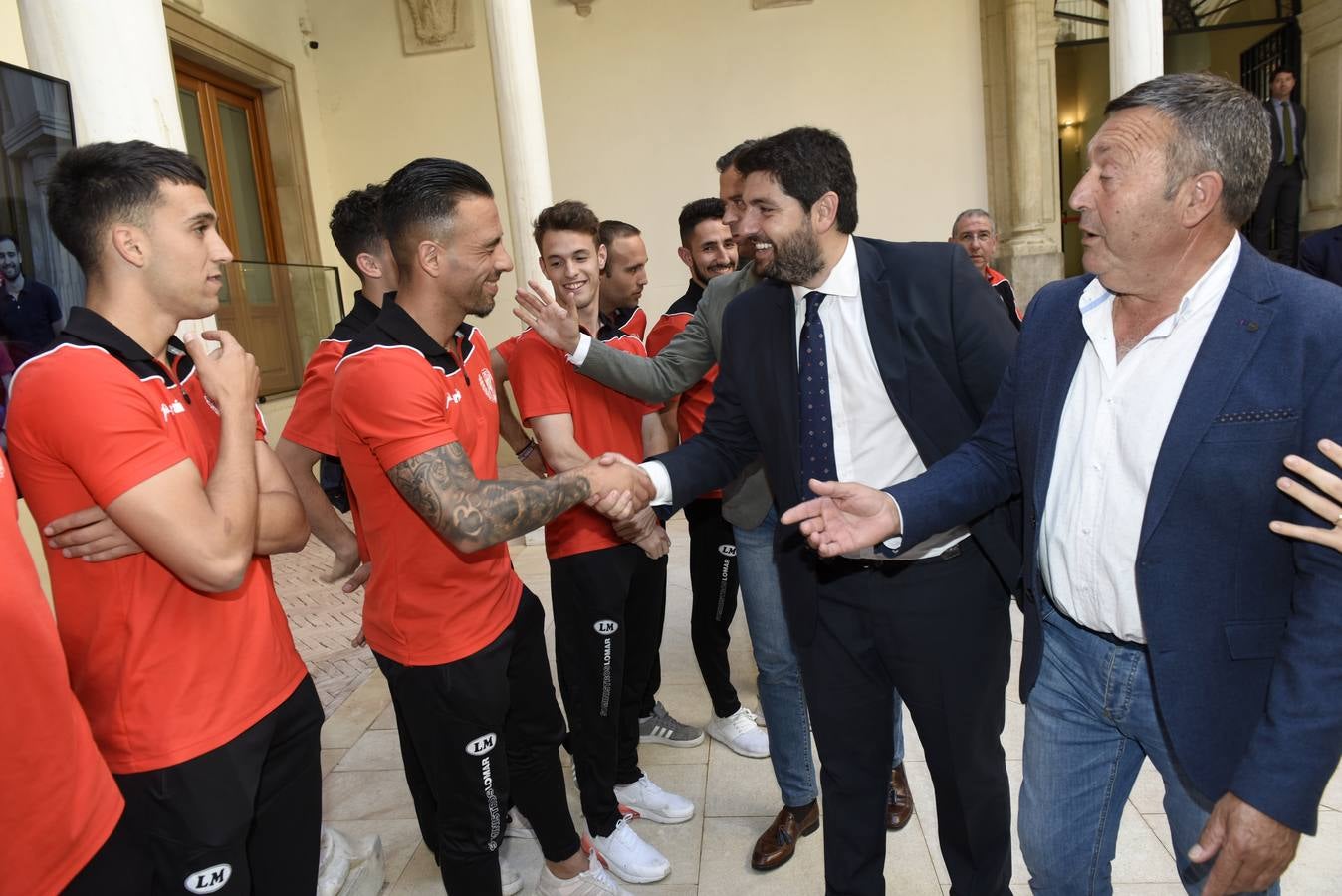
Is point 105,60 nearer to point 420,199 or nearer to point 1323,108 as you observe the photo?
point 420,199

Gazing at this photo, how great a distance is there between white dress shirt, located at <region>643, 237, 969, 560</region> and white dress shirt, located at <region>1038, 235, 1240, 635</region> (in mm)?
417

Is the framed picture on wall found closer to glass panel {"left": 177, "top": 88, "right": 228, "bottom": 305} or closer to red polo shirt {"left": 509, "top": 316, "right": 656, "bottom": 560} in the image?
red polo shirt {"left": 509, "top": 316, "right": 656, "bottom": 560}

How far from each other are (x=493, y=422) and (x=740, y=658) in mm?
2523

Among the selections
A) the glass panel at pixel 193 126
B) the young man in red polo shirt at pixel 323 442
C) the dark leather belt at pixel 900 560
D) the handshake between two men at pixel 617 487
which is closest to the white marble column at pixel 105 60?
the young man in red polo shirt at pixel 323 442

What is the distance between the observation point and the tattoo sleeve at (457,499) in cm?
184

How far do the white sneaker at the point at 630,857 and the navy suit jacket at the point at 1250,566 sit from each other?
1.69 meters

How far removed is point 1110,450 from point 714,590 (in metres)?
2.09

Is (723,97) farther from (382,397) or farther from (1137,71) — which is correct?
(382,397)

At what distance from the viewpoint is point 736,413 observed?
2426 millimetres

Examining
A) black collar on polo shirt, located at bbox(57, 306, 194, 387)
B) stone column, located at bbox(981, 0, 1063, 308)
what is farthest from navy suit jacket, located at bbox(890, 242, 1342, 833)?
stone column, located at bbox(981, 0, 1063, 308)

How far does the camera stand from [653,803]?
3.04 meters

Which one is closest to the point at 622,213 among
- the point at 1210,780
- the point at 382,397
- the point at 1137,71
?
the point at 1137,71

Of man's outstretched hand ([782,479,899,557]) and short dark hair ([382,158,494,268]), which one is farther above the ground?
short dark hair ([382,158,494,268])

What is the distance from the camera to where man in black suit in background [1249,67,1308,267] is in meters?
8.96
